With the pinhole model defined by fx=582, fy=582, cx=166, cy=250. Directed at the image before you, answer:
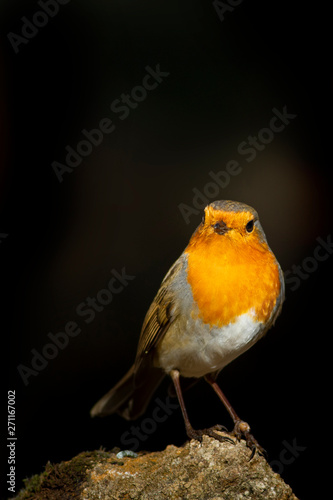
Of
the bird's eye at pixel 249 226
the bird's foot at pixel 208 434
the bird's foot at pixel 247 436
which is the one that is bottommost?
the bird's foot at pixel 247 436

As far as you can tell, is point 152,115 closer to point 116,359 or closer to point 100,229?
point 100,229

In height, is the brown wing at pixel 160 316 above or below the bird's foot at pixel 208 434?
above

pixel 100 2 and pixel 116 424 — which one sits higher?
pixel 100 2

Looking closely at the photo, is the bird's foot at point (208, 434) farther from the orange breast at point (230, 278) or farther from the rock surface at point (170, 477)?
the orange breast at point (230, 278)

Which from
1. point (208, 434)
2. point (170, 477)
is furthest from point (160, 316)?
point (170, 477)

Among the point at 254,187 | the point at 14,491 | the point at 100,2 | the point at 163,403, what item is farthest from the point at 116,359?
the point at 100,2

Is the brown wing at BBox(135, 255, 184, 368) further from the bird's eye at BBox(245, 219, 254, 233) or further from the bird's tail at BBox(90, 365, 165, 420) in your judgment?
the bird's eye at BBox(245, 219, 254, 233)

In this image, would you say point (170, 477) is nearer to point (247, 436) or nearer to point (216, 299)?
point (247, 436)

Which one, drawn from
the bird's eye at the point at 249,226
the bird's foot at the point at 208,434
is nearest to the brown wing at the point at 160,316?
the bird's eye at the point at 249,226

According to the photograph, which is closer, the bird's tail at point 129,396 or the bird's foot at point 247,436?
the bird's foot at point 247,436
